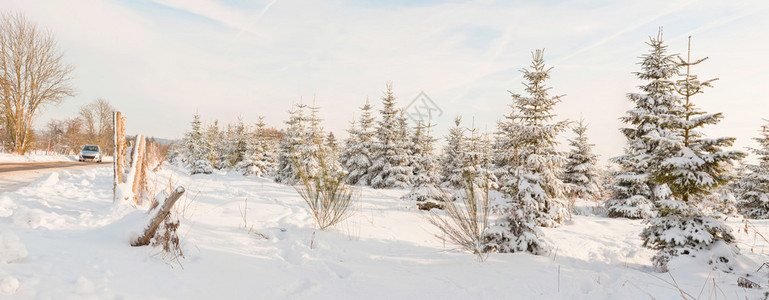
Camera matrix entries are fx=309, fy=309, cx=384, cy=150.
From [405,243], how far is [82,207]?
19.9ft

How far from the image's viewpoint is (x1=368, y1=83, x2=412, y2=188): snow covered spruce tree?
17703mm

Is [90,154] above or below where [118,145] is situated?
below

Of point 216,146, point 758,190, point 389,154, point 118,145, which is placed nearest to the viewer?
point 118,145

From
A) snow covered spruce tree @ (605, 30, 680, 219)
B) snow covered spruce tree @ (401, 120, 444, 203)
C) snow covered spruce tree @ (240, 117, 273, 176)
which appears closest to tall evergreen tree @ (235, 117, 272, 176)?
snow covered spruce tree @ (240, 117, 273, 176)

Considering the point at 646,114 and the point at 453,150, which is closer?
the point at 646,114

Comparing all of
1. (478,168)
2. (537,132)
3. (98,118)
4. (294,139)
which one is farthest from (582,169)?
(98,118)

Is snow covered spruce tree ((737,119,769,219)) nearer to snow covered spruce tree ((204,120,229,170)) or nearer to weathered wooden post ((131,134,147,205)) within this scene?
weathered wooden post ((131,134,147,205))

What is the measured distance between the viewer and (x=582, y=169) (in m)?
16.2

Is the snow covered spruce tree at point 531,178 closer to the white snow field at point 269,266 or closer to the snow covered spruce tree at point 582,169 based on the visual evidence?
the white snow field at point 269,266

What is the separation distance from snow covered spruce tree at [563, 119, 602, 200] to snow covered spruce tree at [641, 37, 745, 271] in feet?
36.7

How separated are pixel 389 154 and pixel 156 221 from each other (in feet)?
48.6

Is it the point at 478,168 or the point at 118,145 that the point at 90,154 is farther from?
the point at 478,168

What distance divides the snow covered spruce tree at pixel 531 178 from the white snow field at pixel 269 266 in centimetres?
52

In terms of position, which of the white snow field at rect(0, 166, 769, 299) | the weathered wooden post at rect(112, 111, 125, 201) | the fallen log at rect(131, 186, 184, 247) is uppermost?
the weathered wooden post at rect(112, 111, 125, 201)
